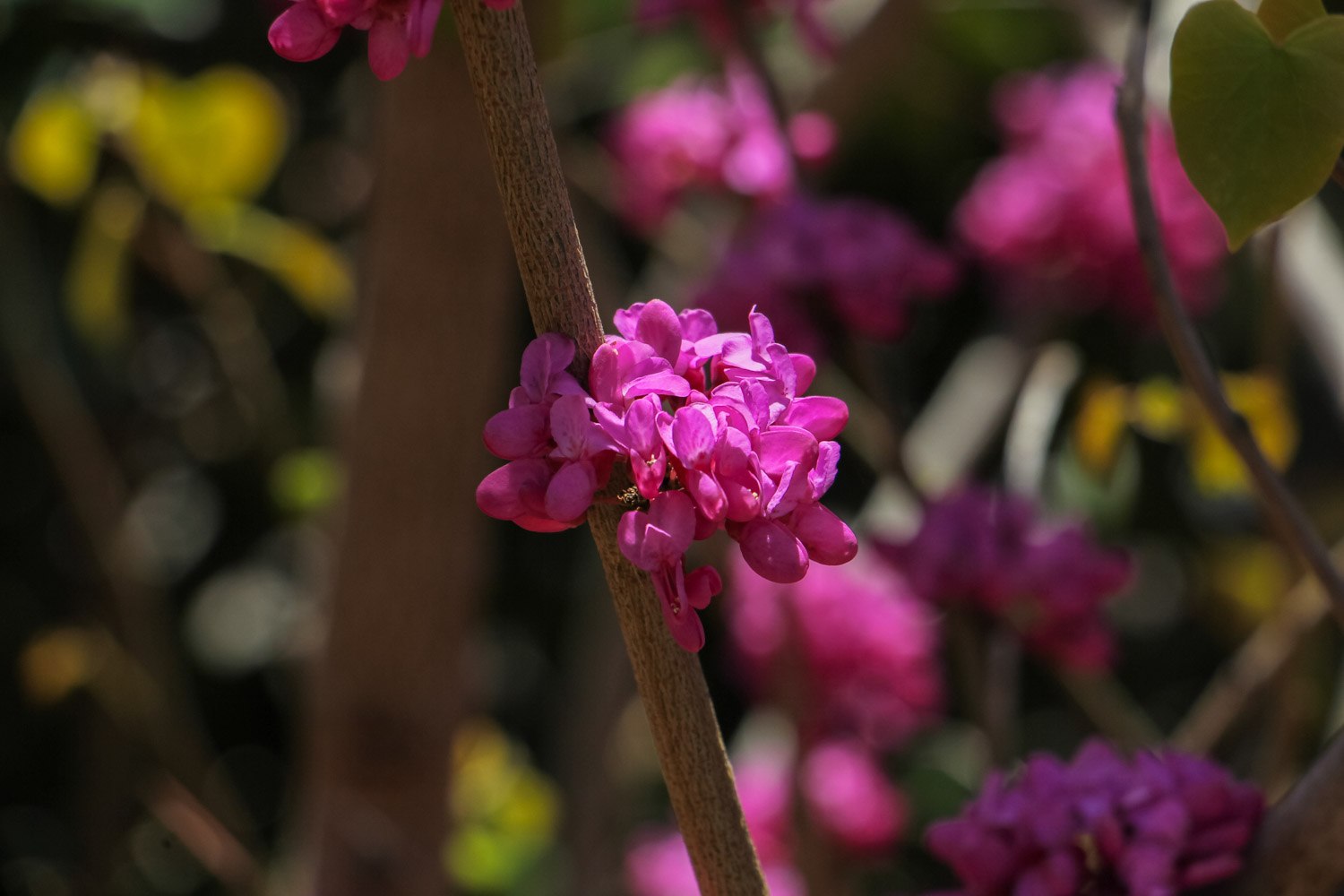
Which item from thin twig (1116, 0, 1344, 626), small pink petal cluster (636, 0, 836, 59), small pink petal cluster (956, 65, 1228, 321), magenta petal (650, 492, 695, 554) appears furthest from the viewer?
small pink petal cluster (956, 65, 1228, 321)

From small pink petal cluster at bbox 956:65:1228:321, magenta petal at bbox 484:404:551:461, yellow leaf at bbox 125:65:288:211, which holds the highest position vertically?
yellow leaf at bbox 125:65:288:211

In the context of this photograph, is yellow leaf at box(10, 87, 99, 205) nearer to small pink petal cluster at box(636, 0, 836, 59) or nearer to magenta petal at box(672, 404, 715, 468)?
small pink petal cluster at box(636, 0, 836, 59)

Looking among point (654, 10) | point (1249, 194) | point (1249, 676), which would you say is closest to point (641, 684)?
point (1249, 194)

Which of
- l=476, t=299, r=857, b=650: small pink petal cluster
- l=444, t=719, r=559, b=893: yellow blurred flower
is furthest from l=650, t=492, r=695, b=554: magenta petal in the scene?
l=444, t=719, r=559, b=893: yellow blurred flower

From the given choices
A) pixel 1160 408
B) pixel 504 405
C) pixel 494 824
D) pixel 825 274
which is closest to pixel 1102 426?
pixel 1160 408

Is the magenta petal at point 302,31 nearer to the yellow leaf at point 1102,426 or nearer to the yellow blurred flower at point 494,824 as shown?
the yellow leaf at point 1102,426

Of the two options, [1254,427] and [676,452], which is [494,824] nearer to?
[1254,427]
